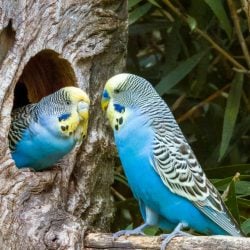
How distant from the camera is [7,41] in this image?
3523 mm

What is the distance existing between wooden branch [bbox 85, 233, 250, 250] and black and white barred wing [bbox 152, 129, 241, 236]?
0.31 meters

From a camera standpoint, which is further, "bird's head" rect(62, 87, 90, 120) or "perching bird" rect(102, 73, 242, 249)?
"bird's head" rect(62, 87, 90, 120)

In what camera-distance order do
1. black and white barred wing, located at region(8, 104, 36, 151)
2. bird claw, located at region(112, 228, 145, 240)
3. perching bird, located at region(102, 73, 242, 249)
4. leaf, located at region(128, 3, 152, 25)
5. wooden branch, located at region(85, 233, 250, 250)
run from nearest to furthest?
wooden branch, located at region(85, 233, 250, 250), bird claw, located at region(112, 228, 145, 240), perching bird, located at region(102, 73, 242, 249), black and white barred wing, located at region(8, 104, 36, 151), leaf, located at region(128, 3, 152, 25)

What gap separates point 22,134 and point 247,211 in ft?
3.54

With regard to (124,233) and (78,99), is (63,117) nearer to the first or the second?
(78,99)

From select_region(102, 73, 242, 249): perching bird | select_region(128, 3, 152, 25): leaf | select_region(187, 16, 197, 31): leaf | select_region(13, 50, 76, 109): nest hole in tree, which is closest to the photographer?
select_region(102, 73, 242, 249): perching bird

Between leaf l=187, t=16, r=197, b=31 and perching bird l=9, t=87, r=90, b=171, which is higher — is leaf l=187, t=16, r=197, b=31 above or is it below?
above

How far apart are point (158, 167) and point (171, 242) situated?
1.24 ft

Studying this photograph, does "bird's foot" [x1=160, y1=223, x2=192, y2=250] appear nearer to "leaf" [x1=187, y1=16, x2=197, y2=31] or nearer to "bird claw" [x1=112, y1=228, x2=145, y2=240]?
"bird claw" [x1=112, y1=228, x2=145, y2=240]

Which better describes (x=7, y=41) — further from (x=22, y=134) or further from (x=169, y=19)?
(x=169, y=19)

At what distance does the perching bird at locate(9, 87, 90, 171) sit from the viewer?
11.8 ft

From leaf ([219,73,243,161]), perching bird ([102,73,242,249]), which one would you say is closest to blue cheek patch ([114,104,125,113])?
perching bird ([102,73,242,249])

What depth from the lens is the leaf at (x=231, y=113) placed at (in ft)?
13.7

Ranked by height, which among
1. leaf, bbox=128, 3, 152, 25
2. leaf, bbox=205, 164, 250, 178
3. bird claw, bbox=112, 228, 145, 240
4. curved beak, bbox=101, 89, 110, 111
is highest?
leaf, bbox=128, 3, 152, 25
